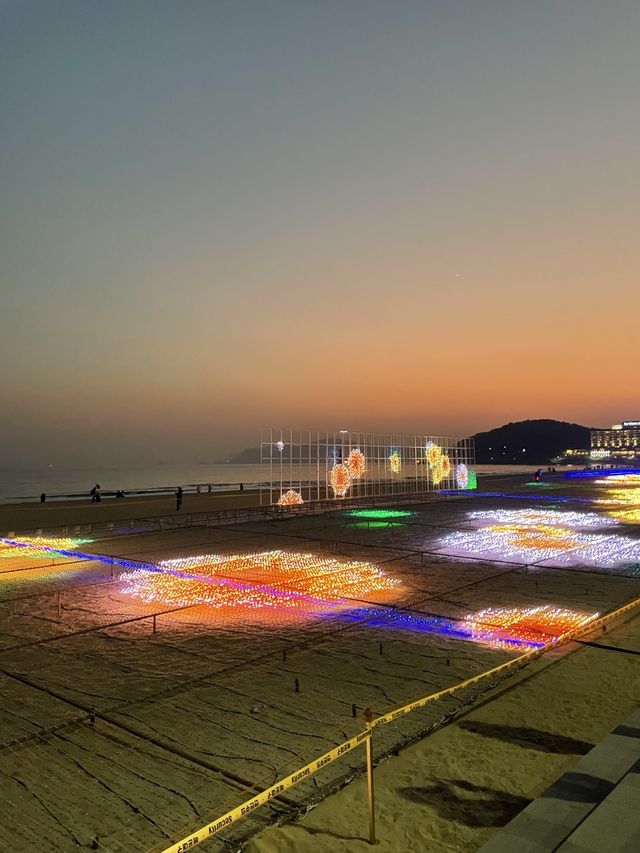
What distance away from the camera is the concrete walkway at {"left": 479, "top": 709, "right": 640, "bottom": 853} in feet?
12.9

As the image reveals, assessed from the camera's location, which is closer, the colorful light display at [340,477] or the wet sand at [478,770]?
the wet sand at [478,770]

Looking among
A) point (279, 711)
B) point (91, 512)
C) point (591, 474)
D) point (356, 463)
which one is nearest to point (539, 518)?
point (356, 463)

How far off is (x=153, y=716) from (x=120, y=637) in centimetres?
338

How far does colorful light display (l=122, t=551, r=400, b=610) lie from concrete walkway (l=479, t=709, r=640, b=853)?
22.9ft

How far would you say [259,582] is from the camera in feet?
45.0

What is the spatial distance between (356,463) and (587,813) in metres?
29.7

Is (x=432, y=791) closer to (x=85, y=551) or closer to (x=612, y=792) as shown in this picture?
(x=612, y=792)

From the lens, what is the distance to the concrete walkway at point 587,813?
12.9 feet

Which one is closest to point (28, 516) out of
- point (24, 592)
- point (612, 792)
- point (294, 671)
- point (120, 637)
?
point (24, 592)

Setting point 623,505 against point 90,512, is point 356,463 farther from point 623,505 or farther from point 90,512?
point 623,505

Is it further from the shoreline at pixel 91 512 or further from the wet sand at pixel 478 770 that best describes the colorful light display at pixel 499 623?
the shoreline at pixel 91 512

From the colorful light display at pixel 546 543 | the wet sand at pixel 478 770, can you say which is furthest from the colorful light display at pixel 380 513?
the wet sand at pixel 478 770

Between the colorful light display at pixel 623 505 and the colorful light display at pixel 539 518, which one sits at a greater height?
the colorful light display at pixel 539 518

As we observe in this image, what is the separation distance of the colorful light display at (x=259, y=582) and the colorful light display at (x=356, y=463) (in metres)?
16.4
